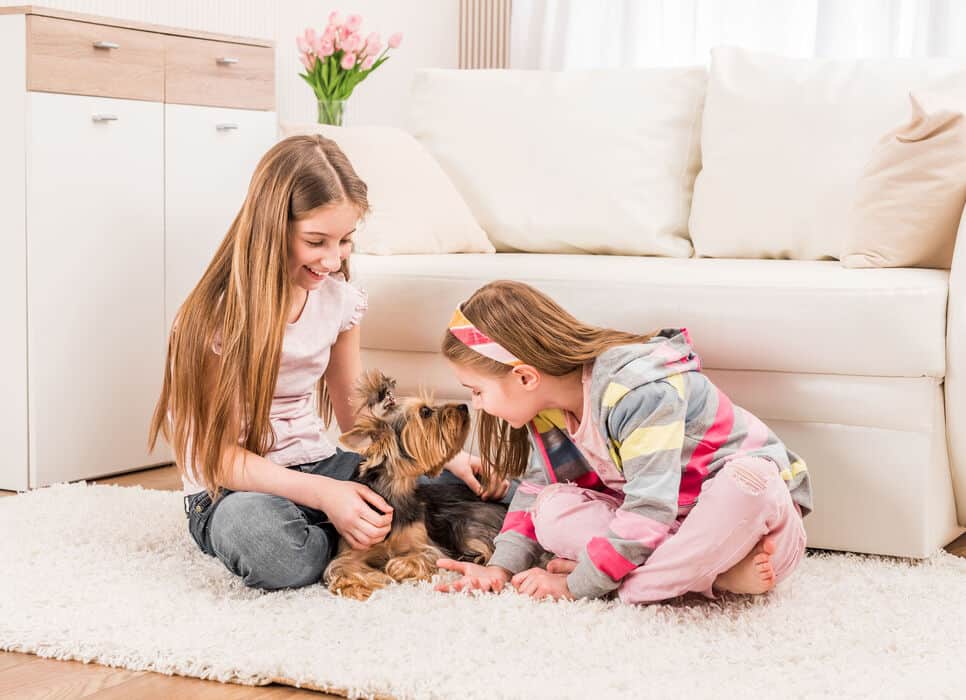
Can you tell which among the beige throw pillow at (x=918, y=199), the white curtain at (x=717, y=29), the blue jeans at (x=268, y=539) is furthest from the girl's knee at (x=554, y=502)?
the white curtain at (x=717, y=29)

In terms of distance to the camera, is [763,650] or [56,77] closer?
[763,650]

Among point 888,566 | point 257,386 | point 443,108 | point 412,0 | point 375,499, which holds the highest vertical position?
point 412,0

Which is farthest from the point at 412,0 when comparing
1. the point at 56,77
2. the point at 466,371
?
the point at 466,371

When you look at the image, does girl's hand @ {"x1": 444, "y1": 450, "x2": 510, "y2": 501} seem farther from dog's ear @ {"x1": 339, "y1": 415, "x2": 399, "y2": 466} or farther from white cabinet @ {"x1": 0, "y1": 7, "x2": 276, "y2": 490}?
white cabinet @ {"x1": 0, "y1": 7, "x2": 276, "y2": 490}

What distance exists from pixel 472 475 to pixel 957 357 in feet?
2.94

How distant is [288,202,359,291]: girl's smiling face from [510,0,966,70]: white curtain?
7.50 feet

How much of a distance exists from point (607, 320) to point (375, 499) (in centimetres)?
61

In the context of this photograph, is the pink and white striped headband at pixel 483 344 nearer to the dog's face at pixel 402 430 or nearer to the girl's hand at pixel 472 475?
the dog's face at pixel 402 430

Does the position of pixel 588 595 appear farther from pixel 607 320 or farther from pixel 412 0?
pixel 412 0

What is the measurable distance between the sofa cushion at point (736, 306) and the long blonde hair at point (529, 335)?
0.93 feet

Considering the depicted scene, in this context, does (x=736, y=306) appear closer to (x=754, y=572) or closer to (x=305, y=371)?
(x=754, y=572)

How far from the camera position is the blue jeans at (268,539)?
1.84 metres

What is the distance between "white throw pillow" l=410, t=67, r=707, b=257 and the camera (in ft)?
9.67

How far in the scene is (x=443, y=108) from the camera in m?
3.12
